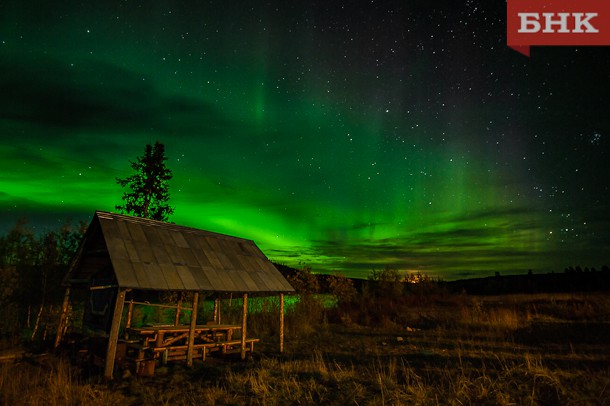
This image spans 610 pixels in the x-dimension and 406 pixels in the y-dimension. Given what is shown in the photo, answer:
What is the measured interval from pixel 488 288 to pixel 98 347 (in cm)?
4973

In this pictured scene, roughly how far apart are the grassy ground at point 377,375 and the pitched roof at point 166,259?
2.45 metres

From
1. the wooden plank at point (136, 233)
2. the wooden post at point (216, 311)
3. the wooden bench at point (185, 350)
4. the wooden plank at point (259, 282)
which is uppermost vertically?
the wooden plank at point (136, 233)

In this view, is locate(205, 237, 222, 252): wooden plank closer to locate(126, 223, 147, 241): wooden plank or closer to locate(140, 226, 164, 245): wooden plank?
locate(140, 226, 164, 245): wooden plank

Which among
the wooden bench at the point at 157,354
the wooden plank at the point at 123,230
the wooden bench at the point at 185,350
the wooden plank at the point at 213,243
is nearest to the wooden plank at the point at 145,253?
the wooden plank at the point at 123,230

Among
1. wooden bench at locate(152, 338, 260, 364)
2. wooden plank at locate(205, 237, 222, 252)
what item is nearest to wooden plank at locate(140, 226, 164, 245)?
wooden plank at locate(205, 237, 222, 252)

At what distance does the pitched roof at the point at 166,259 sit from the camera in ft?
32.9

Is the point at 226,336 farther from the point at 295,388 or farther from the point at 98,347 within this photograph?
the point at 295,388

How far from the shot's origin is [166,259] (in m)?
11.2

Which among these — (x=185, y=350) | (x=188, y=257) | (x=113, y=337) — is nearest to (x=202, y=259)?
(x=188, y=257)

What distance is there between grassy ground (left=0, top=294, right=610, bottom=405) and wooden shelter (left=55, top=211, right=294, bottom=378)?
4.12 feet

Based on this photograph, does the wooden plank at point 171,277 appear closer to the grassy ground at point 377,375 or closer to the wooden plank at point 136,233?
the wooden plank at point 136,233

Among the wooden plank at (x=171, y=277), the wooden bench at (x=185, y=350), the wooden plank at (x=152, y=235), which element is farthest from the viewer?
the wooden plank at (x=152, y=235)

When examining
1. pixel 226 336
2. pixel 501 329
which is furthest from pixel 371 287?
pixel 226 336

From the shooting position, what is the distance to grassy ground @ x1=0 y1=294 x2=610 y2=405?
7535mm
